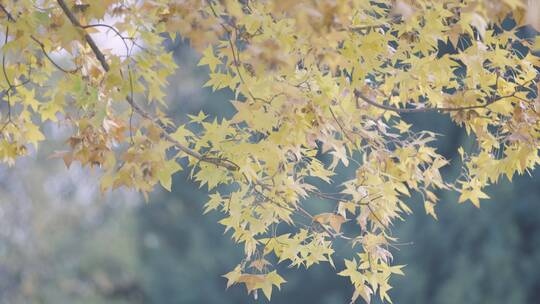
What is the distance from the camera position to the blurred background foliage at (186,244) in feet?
23.6

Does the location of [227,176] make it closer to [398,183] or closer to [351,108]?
[351,108]

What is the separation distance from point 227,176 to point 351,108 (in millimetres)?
461

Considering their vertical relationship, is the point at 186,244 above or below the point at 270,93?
above

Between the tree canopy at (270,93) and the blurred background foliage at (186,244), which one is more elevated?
the blurred background foliage at (186,244)

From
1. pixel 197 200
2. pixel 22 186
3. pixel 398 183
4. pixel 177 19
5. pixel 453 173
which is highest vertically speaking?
pixel 22 186

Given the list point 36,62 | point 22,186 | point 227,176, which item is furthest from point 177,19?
point 22,186

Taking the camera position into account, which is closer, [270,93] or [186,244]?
[270,93]

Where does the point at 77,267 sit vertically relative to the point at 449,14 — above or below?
above

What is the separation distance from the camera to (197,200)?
9305mm

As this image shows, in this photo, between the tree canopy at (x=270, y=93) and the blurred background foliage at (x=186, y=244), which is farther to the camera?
the blurred background foliage at (x=186, y=244)

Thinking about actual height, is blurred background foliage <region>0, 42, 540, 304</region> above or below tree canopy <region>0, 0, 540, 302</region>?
above

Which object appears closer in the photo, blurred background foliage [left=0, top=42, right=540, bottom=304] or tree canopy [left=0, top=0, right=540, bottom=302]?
tree canopy [left=0, top=0, right=540, bottom=302]

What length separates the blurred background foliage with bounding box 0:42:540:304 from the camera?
283 inches

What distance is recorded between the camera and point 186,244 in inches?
367
